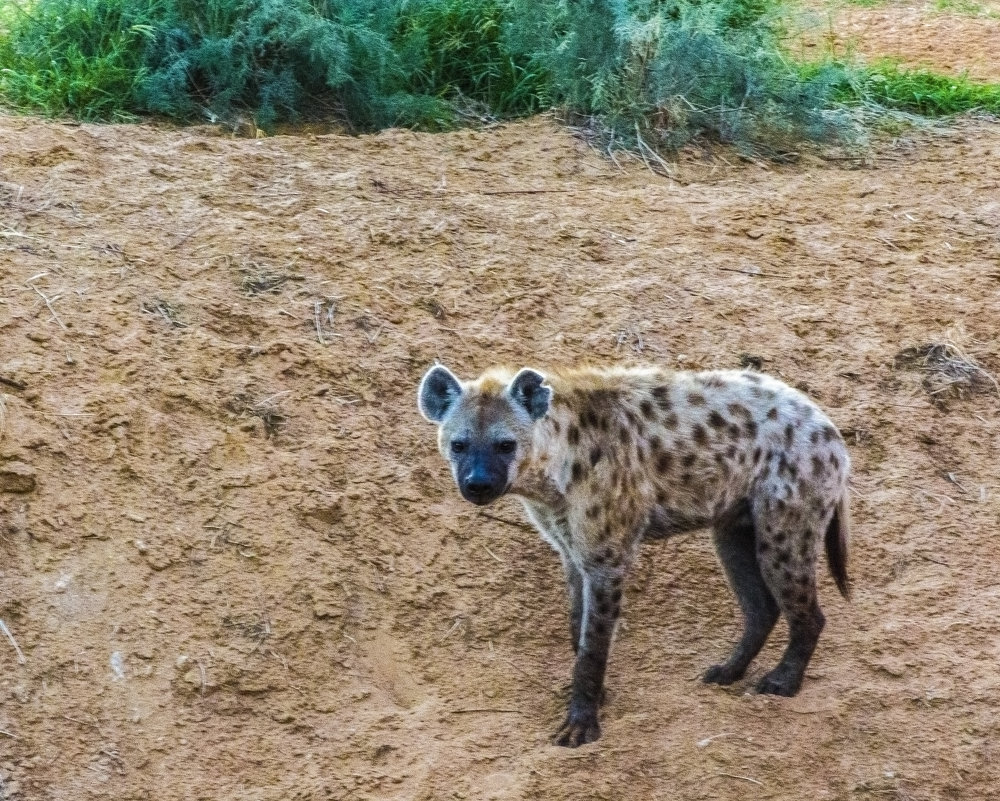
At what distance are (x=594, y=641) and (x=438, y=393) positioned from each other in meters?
0.89

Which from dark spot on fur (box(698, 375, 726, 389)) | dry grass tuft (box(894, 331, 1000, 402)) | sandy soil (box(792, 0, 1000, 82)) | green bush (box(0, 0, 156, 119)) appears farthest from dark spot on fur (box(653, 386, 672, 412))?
sandy soil (box(792, 0, 1000, 82))

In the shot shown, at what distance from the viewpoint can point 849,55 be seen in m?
7.86

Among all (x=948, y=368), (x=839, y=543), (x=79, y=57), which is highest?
(x=79, y=57)

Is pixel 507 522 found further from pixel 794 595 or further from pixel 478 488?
pixel 794 595

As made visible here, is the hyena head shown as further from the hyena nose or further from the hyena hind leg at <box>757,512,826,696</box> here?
the hyena hind leg at <box>757,512,826,696</box>

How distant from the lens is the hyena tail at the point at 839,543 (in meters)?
4.37

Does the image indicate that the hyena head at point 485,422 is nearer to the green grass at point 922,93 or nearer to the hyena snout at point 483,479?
the hyena snout at point 483,479

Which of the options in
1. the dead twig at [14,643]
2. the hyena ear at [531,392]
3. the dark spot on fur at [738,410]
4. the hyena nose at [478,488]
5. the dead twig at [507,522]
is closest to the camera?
the hyena nose at [478,488]

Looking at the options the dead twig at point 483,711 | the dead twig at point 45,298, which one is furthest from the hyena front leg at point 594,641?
the dead twig at point 45,298

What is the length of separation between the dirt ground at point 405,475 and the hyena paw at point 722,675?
4 centimetres

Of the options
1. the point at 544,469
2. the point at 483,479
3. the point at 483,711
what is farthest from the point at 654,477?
the point at 483,711

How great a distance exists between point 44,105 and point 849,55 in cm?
443

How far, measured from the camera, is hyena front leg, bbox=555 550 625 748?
4.11 metres

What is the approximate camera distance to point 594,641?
13.5 ft
